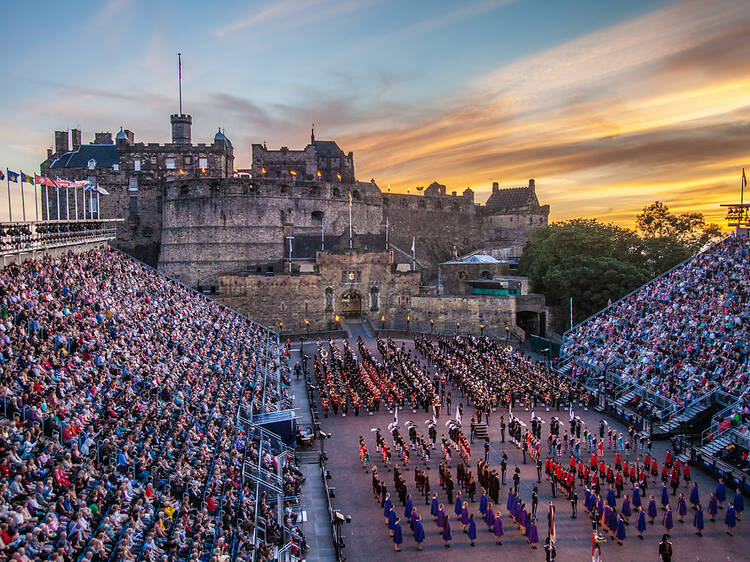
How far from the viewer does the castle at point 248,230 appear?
2079 inches

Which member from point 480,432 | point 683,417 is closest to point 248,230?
point 480,432

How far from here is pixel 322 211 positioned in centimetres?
6197

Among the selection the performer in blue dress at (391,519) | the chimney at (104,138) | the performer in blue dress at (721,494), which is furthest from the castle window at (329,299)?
the performer in blue dress at (721,494)

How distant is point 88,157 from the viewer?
202 ft

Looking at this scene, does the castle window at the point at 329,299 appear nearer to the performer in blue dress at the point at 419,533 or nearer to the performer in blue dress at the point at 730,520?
the performer in blue dress at the point at 419,533

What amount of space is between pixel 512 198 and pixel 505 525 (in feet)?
225

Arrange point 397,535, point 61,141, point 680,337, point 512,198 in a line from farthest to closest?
point 512,198 < point 61,141 < point 680,337 < point 397,535

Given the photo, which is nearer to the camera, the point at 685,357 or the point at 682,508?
the point at 682,508

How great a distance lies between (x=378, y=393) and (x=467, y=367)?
734cm

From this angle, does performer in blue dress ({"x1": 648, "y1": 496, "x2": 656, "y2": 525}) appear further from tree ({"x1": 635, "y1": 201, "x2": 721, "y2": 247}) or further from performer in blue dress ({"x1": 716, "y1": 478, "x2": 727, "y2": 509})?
tree ({"x1": 635, "y1": 201, "x2": 721, "y2": 247})

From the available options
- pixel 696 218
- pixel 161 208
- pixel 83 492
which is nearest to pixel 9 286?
pixel 83 492

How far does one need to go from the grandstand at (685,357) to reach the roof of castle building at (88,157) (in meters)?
46.4

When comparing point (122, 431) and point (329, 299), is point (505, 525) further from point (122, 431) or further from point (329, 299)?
point (329, 299)

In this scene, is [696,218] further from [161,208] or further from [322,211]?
A: [161,208]
